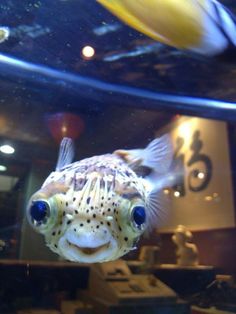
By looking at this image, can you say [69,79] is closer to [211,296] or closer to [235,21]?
[235,21]

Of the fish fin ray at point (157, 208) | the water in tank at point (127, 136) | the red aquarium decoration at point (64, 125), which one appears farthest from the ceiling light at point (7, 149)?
the fish fin ray at point (157, 208)

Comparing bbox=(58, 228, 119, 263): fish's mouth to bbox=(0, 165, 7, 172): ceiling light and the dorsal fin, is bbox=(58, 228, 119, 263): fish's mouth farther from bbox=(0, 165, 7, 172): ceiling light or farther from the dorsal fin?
bbox=(0, 165, 7, 172): ceiling light

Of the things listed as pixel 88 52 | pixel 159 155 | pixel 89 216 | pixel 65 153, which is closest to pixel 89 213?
pixel 89 216

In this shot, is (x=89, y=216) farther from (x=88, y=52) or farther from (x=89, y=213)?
(x=88, y=52)

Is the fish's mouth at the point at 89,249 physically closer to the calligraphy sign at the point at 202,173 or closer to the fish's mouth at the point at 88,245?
the fish's mouth at the point at 88,245

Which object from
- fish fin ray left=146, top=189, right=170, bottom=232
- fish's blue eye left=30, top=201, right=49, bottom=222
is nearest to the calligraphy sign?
fish fin ray left=146, top=189, right=170, bottom=232

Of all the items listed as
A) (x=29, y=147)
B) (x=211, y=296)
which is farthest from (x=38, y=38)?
(x=211, y=296)
